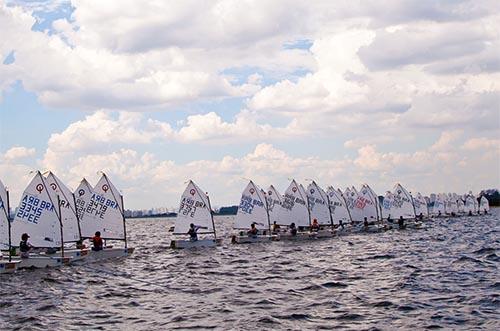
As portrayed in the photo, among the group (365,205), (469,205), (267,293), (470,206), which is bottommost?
(267,293)

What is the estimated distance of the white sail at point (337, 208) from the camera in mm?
74062

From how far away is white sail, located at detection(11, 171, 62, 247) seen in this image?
38750 mm

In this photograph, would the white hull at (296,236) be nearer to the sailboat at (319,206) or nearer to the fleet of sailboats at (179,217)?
the fleet of sailboats at (179,217)

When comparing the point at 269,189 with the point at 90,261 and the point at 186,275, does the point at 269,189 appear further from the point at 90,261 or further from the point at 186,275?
the point at 186,275

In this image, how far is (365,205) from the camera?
83938 millimetres

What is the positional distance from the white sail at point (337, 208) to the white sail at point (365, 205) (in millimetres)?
7532

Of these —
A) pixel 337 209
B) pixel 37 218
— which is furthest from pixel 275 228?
pixel 37 218

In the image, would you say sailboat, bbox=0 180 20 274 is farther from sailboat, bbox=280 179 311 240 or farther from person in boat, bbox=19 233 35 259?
sailboat, bbox=280 179 311 240

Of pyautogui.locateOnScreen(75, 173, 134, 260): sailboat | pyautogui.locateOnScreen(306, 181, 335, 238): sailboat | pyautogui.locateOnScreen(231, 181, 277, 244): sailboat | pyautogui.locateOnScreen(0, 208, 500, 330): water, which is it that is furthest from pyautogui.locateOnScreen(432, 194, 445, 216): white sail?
pyautogui.locateOnScreen(75, 173, 134, 260): sailboat


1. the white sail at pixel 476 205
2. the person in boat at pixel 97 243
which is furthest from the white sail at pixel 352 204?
the white sail at pixel 476 205

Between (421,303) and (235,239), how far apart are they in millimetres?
34488

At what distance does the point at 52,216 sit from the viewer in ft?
132

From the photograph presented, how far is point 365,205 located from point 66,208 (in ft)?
156

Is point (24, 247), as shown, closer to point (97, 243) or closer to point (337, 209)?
point (97, 243)
